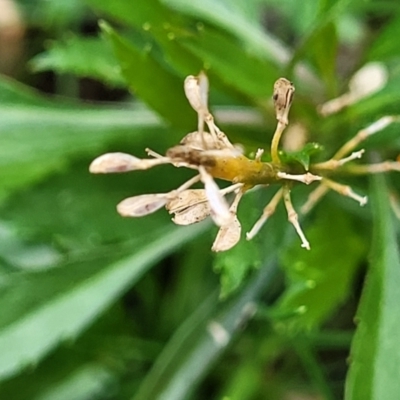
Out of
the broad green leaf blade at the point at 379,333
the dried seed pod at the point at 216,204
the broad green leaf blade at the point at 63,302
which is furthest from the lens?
the broad green leaf blade at the point at 63,302

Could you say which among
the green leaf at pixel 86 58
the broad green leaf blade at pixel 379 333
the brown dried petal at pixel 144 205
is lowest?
the broad green leaf blade at pixel 379 333

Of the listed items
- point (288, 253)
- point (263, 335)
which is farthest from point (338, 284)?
point (263, 335)

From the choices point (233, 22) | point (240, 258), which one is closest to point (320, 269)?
point (240, 258)

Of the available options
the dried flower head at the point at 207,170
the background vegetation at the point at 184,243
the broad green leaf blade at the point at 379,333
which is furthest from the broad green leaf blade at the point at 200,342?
the dried flower head at the point at 207,170

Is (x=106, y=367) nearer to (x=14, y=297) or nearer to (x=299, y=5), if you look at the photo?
(x=14, y=297)

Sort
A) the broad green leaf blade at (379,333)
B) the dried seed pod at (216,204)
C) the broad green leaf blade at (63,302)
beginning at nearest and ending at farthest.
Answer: the dried seed pod at (216,204) < the broad green leaf blade at (379,333) < the broad green leaf blade at (63,302)

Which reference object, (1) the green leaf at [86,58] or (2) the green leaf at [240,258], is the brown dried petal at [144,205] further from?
(1) the green leaf at [86,58]

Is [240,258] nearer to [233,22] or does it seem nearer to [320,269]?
[320,269]

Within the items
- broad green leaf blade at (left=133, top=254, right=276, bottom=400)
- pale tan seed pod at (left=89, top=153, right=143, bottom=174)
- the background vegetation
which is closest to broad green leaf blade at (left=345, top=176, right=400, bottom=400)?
the background vegetation
